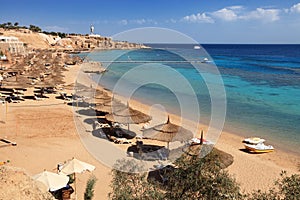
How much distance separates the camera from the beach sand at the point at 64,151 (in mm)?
10117

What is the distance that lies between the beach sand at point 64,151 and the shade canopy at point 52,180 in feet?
2.58

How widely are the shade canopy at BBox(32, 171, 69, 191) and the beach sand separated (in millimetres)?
786

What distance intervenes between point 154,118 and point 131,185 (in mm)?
14060

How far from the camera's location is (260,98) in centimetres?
2780

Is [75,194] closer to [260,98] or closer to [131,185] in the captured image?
[131,185]

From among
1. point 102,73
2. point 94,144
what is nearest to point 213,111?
point 94,144

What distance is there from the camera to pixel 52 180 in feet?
26.3

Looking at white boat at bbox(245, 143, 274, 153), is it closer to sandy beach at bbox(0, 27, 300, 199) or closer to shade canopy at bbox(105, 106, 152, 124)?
sandy beach at bbox(0, 27, 300, 199)

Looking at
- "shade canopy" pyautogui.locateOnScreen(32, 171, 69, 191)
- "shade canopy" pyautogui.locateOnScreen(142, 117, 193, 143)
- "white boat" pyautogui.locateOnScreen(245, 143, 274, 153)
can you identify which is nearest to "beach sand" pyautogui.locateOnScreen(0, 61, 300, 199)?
"white boat" pyautogui.locateOnScreen(245, 143, 274, 153)

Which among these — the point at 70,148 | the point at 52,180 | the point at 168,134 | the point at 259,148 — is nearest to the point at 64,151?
the point at 70,148

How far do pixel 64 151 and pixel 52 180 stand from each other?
396cm

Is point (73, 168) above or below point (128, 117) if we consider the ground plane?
below

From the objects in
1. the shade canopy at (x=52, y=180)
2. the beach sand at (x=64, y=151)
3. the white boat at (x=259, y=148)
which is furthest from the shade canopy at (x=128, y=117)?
the shade canopy at (x=52, y=180)

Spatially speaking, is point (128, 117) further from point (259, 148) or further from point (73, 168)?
point (259, 148)
